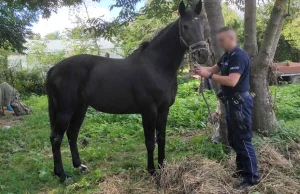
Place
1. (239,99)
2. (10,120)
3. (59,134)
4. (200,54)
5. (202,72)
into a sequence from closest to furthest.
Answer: (239,99), (202,72), (200,54), (59,134), (10,120)

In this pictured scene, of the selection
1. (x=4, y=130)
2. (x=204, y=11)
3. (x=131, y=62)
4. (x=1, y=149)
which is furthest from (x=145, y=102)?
(x=4, y=130)

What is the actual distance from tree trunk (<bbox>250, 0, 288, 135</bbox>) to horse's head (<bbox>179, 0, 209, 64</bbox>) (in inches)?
76.7

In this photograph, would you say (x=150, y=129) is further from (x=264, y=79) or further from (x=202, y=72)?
(x=264, y=79)

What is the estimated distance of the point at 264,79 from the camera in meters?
5.57

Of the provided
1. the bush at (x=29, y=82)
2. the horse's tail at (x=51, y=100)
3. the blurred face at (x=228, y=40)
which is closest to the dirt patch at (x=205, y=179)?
the horse's tail at (x=51, y=100)

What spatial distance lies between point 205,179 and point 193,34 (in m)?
1.67

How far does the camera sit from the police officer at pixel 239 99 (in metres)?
3.54

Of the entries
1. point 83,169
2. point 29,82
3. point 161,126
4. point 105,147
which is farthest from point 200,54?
point 29,82

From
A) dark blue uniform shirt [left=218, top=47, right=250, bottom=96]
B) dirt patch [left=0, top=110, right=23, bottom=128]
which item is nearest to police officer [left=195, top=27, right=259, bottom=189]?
dark blue uniform shirt [left=218, top=47, right=250, bottom=96]

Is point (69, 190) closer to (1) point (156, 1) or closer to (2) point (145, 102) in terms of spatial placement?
(2) point (145, 102)

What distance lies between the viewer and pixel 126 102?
4.40 metres

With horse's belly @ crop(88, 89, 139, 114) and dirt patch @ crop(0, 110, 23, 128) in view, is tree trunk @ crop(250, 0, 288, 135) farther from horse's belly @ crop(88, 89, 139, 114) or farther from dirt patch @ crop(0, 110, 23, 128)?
dirt patch @ crop(0, 110, 23, 128)

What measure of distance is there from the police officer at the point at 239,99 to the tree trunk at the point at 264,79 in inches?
76.9

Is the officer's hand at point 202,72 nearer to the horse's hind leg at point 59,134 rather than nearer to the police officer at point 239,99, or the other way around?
the police officer at point 239,99
